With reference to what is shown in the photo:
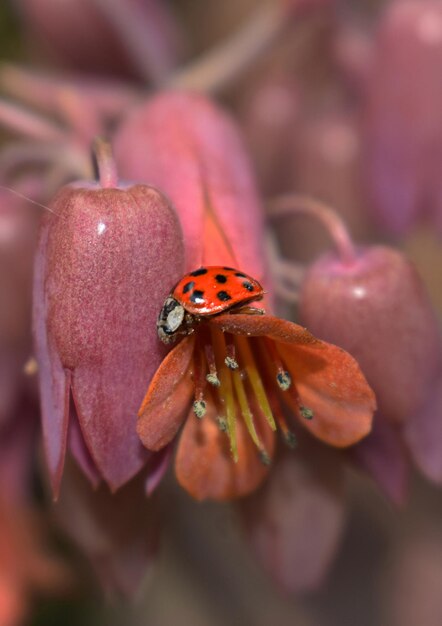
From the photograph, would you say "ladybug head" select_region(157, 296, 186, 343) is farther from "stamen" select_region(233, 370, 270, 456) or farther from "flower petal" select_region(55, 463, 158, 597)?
"flower petal" select_region(55, 463, 158, 597)

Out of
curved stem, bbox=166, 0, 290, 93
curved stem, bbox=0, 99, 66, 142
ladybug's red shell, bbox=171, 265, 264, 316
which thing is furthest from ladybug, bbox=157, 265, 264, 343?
curved stem, bbox=166, 0, 290, 93

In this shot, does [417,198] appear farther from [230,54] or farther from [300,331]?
[300,331]

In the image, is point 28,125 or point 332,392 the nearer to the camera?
point 332,392

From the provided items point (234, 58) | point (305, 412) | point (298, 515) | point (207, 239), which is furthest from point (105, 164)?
point (234, 58)

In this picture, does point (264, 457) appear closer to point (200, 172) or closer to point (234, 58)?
point (200, 172)

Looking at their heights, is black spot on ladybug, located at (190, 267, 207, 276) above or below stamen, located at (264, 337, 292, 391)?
above

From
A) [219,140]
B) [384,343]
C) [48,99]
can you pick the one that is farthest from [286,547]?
[48,99]
